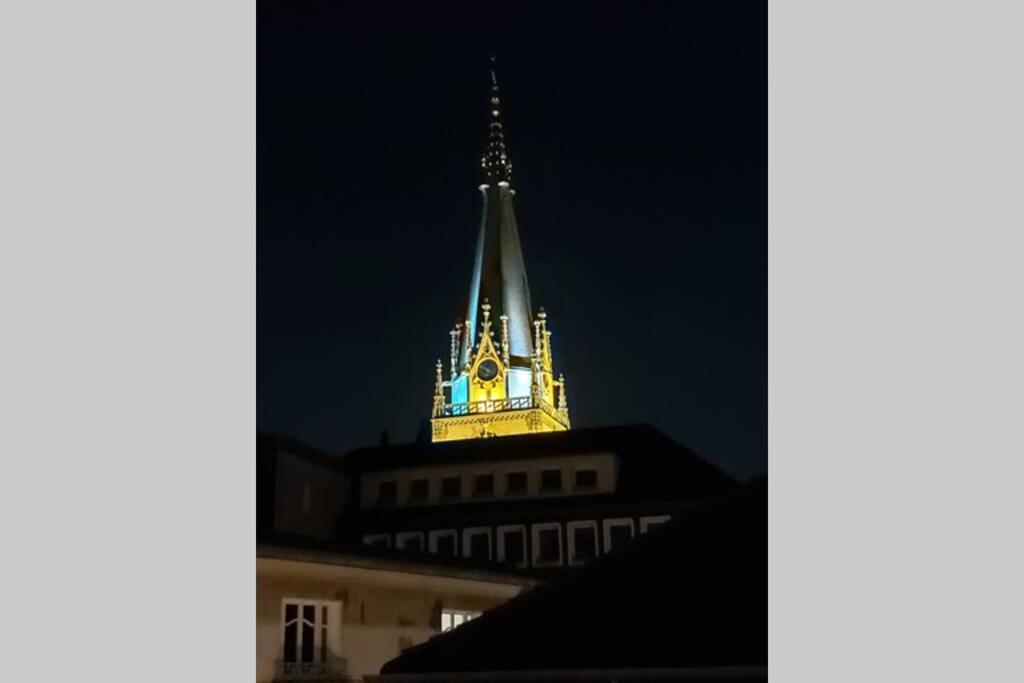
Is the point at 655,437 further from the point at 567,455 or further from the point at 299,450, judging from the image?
the point at 299,450

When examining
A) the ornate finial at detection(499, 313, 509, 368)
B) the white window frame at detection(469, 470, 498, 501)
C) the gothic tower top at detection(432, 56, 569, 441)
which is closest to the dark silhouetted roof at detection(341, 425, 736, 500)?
the white window frame at detection(469, 470, 498, 501)

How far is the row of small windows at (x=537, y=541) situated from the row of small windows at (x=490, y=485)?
3.00 ft

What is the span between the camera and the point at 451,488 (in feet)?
71.3

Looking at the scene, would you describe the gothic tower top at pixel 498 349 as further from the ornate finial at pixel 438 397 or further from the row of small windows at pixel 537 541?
the row of small windows at pixel 537 541

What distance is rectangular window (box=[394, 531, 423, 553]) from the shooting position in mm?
20875

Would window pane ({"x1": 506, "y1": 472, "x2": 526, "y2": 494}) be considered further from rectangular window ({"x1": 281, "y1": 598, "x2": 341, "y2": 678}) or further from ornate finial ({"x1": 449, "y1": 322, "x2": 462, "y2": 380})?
ornate finial ({"x1": 449, "y1": 322, "x2": 462, "y2": 380})

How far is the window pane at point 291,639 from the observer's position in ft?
29.4

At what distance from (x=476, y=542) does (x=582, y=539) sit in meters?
1.75

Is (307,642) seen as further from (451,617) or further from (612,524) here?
(612,524)

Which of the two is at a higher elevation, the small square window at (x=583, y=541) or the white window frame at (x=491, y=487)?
the white window frame at (x=491, y=487)

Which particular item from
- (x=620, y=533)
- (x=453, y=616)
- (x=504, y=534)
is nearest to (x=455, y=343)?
(x=504, y=534)

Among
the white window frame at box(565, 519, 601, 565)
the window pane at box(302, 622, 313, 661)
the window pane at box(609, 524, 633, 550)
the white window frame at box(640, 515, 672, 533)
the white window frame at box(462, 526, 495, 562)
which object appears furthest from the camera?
the white window frame at box(462, 526, 495, 562)

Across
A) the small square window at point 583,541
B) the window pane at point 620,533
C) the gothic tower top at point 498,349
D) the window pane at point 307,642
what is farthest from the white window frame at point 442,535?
the gothic tower top at point 498,349

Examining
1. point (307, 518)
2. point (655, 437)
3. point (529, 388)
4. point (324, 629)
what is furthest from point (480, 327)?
point (324, 629)
